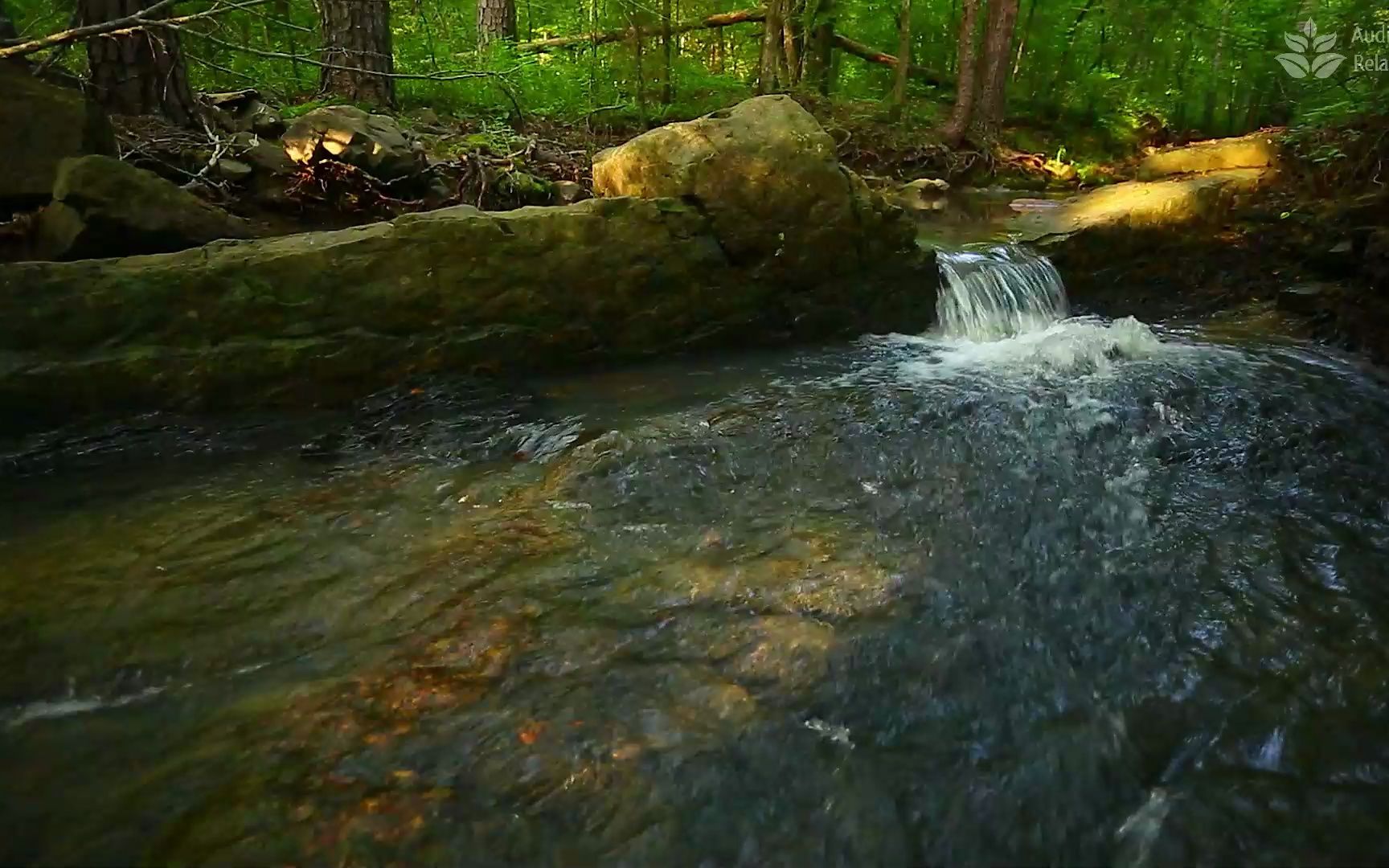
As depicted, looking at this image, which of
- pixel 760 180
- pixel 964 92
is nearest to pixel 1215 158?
pixel 964 92

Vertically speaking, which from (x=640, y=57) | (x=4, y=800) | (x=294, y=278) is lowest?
(x=4, y=800)

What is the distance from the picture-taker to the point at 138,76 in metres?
5.68

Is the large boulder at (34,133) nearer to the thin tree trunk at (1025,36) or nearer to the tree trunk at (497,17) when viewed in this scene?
the tree trunk at (497,17)

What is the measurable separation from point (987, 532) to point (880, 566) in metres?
0.69

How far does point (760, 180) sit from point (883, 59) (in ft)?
34.7

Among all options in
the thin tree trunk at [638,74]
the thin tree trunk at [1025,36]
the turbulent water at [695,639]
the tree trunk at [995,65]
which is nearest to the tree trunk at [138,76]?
the turbulent water at [695,639]

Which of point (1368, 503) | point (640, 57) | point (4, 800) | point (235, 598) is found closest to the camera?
point (4, 800)

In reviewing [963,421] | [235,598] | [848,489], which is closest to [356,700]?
[235,598]

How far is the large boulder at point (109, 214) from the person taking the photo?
4207 millimetres

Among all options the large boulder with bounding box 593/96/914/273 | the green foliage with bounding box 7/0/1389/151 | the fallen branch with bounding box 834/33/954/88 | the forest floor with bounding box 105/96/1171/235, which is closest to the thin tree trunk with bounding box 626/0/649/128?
the green foliage with bounding box 7/0/1389/151

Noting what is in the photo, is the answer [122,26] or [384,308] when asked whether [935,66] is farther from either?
[122,26]

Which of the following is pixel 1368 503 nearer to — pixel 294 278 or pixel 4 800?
pixel 4 800

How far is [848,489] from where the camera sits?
3.85m

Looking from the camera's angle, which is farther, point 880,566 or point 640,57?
point 640,57
